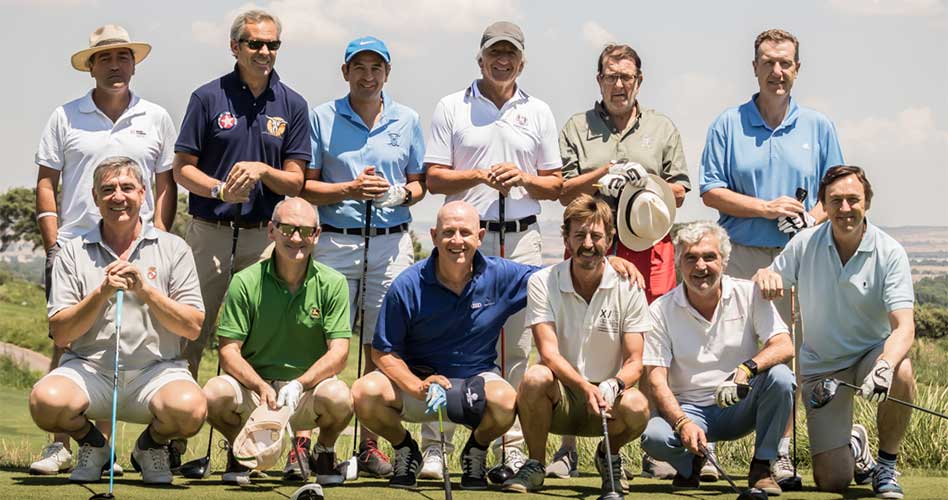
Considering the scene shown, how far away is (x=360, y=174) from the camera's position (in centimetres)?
746

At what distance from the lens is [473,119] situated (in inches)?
301

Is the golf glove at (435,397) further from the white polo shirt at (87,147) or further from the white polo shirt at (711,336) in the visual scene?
the white polo shirt at (87,147)

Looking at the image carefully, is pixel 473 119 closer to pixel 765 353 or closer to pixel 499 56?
pixel 499 56

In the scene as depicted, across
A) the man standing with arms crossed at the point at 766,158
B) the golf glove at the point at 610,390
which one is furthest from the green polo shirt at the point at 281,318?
the man standing with arms crossed at the point at 766,158

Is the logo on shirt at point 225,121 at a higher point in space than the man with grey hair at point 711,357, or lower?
higher

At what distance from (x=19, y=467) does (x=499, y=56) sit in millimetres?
3702

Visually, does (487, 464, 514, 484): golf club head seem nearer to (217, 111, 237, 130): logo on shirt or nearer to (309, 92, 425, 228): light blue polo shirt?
(309, 92, 425, 228): light blue polo shirt

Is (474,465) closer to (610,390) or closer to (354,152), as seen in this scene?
(610,390)

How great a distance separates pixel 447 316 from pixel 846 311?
A: 2.13 meters

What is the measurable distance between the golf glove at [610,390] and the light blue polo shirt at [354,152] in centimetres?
184

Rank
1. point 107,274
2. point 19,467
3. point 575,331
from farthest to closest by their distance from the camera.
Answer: point 19,467
point 575,331
point 107,274

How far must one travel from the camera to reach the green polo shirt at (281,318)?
676cm

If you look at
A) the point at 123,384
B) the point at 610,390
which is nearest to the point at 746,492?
the point at 610,390

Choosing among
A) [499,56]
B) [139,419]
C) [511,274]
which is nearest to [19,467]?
[139,419]
